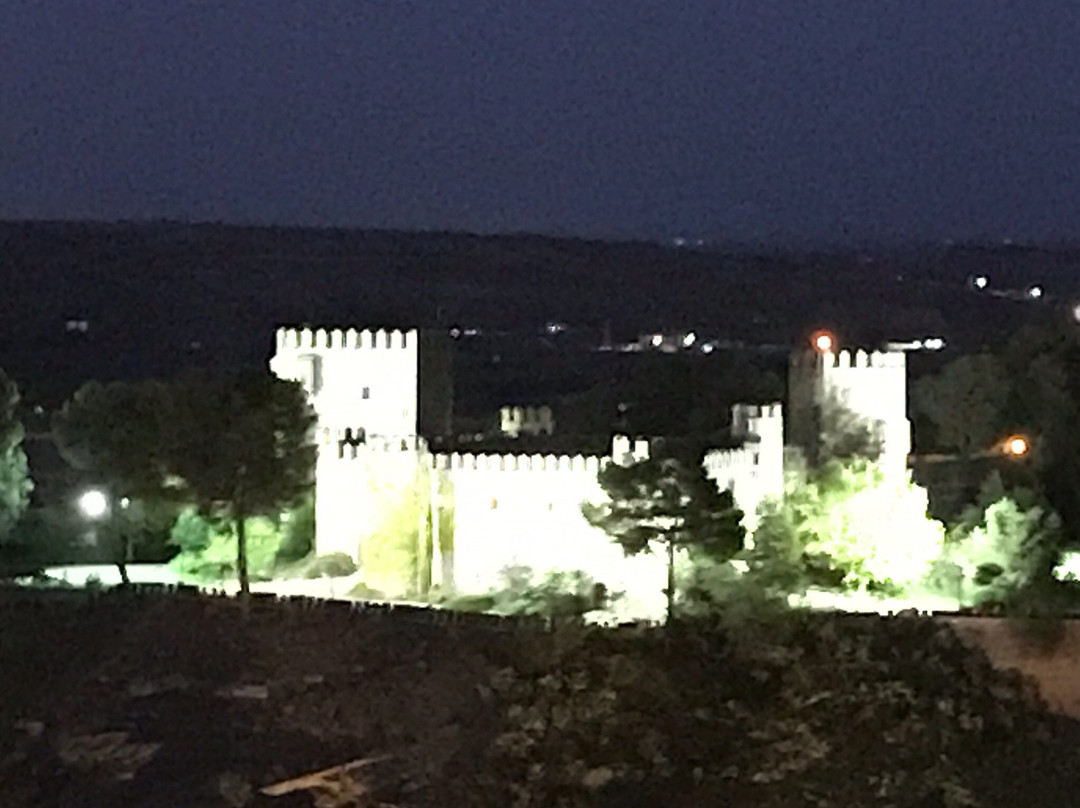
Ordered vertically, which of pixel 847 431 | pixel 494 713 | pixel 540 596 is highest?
pixel 847 431

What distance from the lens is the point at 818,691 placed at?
1320 centimetres

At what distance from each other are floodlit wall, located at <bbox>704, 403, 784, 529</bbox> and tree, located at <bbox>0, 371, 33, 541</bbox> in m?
6.01

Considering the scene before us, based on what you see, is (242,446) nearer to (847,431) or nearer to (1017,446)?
(847,431)

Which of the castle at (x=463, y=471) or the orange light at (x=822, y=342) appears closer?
the castle at (x=463, y=471)

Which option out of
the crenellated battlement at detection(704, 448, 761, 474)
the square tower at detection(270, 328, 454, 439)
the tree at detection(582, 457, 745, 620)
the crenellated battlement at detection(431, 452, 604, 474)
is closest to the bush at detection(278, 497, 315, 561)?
the square tower at detection(270, 328, 454, 439)

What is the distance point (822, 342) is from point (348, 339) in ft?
13.1

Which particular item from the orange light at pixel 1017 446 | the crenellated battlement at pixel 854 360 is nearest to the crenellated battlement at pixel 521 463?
the crenellated battlement at pixel 854 360

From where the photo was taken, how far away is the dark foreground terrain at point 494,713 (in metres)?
11.6

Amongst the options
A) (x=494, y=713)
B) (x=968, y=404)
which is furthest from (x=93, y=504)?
(x=968, y=404)

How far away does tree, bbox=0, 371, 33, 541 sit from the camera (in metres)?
17.8

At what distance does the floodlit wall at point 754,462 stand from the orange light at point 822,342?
0.73m

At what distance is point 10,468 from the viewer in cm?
1789

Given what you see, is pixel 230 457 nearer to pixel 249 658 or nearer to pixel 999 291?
pixel 249 658

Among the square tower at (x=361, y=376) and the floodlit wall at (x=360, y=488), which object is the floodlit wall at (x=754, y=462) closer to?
the floodlit wall at (x=360, y=488)
